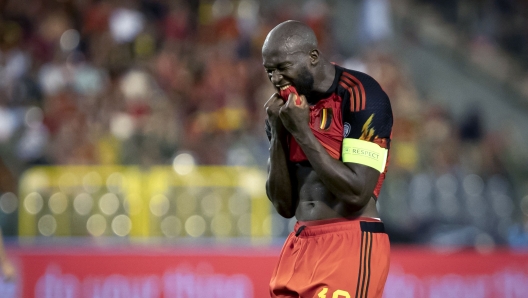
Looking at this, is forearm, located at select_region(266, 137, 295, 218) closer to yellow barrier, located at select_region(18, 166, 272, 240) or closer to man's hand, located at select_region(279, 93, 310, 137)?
man's hand, located at select_region(279, 93, 310, 137)

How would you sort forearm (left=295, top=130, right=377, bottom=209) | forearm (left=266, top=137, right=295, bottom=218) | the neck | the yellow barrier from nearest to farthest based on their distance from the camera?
forearm (left=295, top=130, right=377, bottom=209) < the neck < forearm (left=266, top=137, right=295, bottom=218) < the yellow barrier

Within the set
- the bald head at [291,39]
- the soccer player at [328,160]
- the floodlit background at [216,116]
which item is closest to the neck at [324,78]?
the soccer player at [328,160]

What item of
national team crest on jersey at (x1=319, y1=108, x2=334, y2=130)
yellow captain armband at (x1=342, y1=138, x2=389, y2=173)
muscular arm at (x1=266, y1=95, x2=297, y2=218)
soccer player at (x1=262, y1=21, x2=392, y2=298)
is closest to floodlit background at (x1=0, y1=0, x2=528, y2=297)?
muscular arm at (x1=266, y1=95, x2=297, y2=218)

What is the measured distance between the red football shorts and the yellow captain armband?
310 millimetres

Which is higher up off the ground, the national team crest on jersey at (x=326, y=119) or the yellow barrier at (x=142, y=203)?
the national team crest on jersey at (x=326, y=119)

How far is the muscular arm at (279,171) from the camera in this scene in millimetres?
3806

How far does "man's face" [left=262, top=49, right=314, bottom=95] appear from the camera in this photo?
356cm

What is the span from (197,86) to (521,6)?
7148 millimetres

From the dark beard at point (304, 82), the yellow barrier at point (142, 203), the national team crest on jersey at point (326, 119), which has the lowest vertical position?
the yellow barrier at point (142, 203)

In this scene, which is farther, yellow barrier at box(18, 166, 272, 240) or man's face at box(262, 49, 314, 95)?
yellow barrier at box(18, 166, 272, 240)

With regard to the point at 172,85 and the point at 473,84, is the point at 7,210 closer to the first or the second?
the point at 172,85

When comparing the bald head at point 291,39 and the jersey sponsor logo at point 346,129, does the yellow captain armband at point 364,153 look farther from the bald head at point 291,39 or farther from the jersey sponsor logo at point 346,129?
the bald head at point 291,39

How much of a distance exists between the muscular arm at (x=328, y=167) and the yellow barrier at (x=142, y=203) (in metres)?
5.39

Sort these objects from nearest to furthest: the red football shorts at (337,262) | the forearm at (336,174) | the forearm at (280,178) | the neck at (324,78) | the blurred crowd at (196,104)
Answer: the forearm at (336,174), the red football shorts at (337,262), the neck at (324,78), the forearm at (280,178), the blurred crowd at (196,104)
